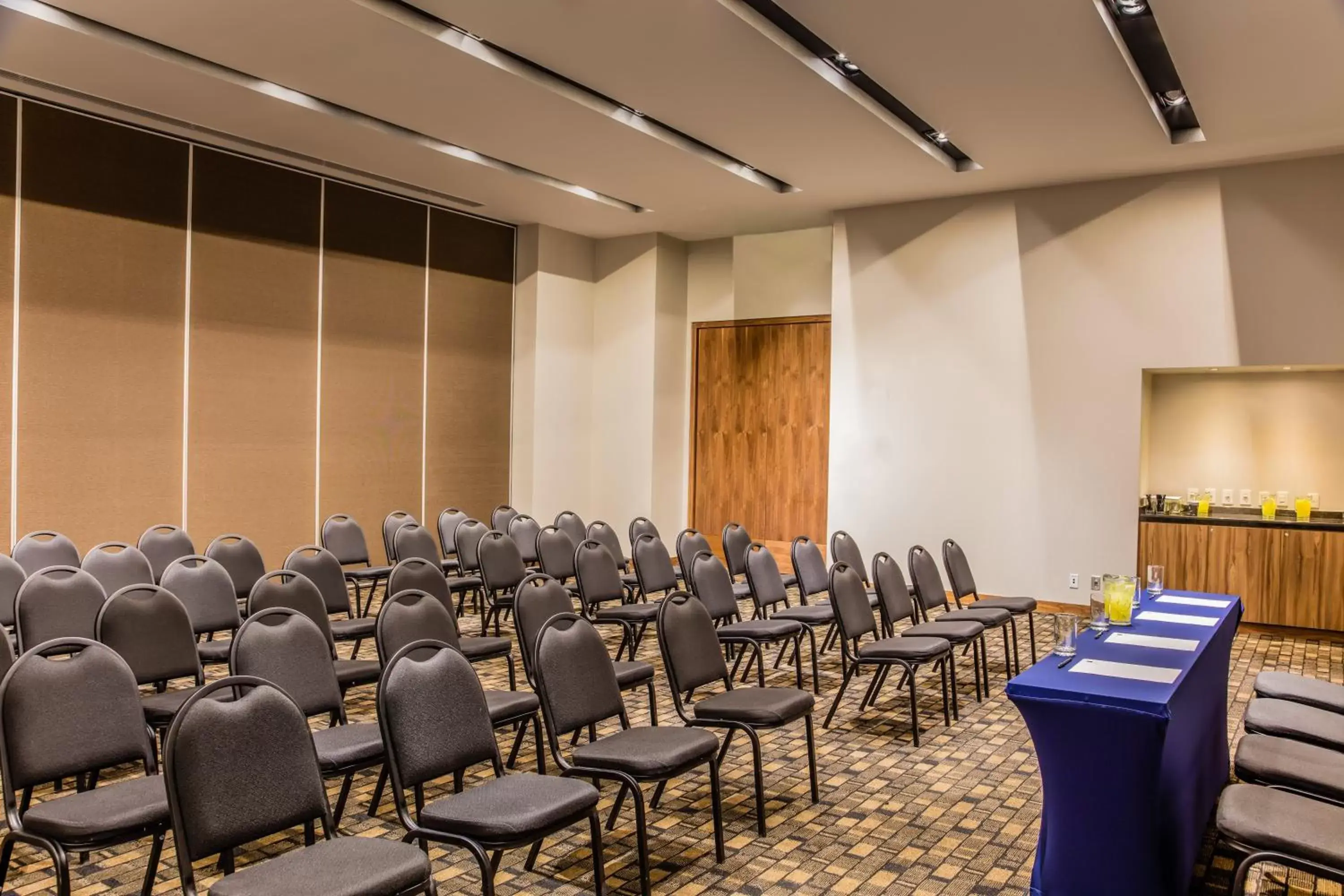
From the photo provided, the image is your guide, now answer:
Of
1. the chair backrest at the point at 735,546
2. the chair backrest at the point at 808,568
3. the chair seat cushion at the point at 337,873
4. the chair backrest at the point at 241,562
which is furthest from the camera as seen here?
the chair backrest at the point at 735,546

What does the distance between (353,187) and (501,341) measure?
250 cm

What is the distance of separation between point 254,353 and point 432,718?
684cm

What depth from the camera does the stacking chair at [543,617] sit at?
4539mm

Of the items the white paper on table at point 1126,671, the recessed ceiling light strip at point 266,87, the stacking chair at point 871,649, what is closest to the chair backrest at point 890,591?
the stacking chair at point 871,649

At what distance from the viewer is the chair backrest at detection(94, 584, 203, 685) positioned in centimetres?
442

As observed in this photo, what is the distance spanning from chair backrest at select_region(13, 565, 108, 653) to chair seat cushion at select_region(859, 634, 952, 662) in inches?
147

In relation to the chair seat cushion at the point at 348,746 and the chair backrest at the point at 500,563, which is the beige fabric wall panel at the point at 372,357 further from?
the chair seat cushion at the point at 348,746

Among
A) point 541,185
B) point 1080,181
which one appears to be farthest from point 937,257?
point 541,185

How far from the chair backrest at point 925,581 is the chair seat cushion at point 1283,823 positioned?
3425mm

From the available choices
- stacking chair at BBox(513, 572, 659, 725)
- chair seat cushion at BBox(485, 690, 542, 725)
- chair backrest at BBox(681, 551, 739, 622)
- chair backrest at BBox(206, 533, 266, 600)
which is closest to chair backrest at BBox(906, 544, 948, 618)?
chair backrest at BBox(681, 551, 739, 622)

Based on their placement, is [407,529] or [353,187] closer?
[407,529]

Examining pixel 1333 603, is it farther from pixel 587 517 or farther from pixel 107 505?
pixel 107 505

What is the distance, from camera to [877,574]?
6.25 metres

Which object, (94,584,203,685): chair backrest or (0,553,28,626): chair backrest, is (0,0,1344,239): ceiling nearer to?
(0,553,28,626): chair backrest
